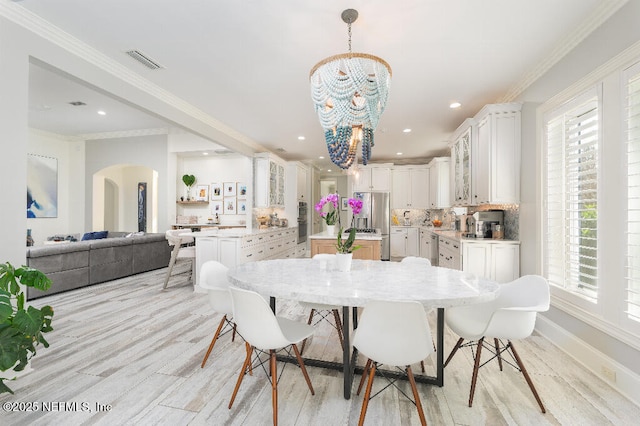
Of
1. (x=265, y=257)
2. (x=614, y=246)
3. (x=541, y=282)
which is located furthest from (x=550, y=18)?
(x=265, y=257)

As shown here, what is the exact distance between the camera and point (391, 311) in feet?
4.73

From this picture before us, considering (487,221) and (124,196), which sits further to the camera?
(124,196)

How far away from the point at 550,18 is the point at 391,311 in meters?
2.55

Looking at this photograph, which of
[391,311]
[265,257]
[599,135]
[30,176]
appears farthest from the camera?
[30,176]

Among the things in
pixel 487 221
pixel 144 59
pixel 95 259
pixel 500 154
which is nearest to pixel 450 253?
pixel 487 221

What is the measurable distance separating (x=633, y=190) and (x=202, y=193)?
786 cm

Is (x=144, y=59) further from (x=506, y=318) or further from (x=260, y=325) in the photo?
(x=506, y=318)

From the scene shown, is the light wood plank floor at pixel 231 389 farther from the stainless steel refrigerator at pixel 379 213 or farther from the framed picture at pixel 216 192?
the framed picture at pixel 216 192

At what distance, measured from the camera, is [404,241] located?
756 cm

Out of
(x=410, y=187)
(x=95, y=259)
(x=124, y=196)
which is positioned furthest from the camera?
(x=124, y=196)

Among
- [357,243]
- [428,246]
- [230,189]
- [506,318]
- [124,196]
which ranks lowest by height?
[428,246]

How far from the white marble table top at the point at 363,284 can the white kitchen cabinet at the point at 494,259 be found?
1491 millimetres

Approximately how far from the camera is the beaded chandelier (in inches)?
81.8

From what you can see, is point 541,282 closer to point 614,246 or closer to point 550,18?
point 614,246
